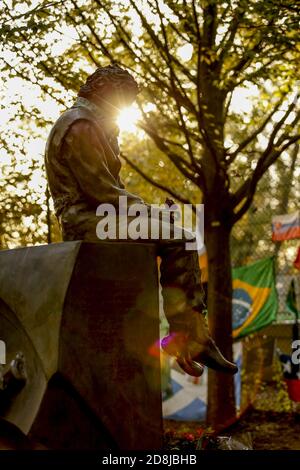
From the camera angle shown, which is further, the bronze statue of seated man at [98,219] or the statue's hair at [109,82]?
the statue's hair at [109,82]

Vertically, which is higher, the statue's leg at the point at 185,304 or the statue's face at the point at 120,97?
the statue's face at the point at 120,97

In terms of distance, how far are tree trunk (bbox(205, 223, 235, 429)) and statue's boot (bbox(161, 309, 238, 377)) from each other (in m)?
6.07

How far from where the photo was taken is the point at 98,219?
4.86 m

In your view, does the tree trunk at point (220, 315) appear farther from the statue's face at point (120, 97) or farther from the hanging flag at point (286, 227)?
the statue's face at point (120, 97)

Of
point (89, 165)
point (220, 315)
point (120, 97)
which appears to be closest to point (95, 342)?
point (89, 165)

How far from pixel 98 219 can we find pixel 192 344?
101cm

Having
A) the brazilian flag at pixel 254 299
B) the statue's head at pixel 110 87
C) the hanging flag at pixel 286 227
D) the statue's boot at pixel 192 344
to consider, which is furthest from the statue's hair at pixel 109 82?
the hanging flag at pixel 286 227

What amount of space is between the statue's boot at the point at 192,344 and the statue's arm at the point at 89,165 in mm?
839

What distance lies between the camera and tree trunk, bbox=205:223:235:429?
1100 centimetres

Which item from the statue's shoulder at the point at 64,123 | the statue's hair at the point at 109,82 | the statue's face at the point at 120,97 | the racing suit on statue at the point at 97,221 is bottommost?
the racing suit on statue at the point at 97,221

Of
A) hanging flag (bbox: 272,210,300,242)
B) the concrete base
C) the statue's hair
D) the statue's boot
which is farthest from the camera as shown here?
Result: hanging flag (bbox: 272,210,300,242)

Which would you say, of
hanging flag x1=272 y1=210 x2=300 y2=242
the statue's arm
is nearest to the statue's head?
the statue's arm

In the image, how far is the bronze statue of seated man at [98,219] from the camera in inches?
192

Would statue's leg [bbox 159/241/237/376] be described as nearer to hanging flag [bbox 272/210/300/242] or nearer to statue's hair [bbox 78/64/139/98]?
statue's hair [bbox 78/64/139/98]
